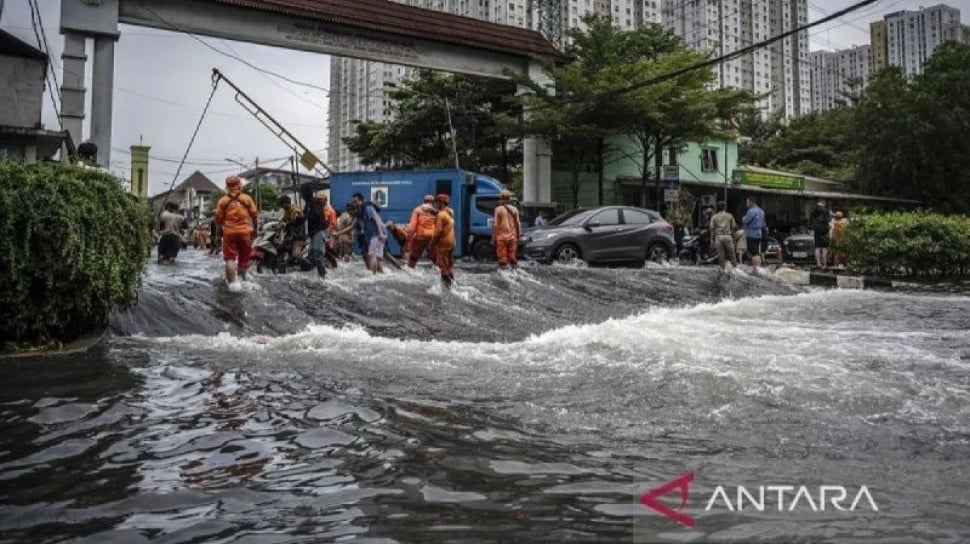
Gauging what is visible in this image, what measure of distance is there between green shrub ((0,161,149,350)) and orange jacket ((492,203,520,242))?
749cm

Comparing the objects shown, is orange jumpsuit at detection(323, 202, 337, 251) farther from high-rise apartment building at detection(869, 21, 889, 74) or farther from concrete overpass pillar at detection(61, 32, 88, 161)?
high-rise apartment building at detection(869, 21, 889, 74)

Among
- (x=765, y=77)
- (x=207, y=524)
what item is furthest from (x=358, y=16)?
(x=765, y=77)

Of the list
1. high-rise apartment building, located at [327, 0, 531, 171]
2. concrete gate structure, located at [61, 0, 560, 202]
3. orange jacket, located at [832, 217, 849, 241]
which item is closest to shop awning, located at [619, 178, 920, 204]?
concrete gate structure, located at [61, 0, 560, 202]

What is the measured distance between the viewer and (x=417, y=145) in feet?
113

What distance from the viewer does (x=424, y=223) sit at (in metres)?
12.8

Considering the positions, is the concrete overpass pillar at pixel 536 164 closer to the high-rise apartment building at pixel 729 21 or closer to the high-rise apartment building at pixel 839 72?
the high-rise apartment building at pixel 729 21

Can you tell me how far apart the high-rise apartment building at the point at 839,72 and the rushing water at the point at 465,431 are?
121 feet

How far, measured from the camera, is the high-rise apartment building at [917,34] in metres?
32.6

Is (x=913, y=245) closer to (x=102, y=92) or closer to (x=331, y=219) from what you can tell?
(x=331, y=219)

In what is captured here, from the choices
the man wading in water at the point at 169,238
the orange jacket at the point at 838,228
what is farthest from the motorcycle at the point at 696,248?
the man wading in water at the point at 169,238

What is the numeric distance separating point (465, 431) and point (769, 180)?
3272 centimetres

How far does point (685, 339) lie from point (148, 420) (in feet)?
17.6

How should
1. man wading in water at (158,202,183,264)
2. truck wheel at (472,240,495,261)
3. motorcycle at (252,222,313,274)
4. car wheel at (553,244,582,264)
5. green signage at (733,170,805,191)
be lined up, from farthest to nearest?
green signage at (733,170,805,191) < truck wheel at (472,240,495,261) < car wheel at (553,244,582,264) < man wading in water at (158,202,183,264) < motorcycle at (252,222,313,274)

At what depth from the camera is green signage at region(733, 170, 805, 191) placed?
33.3 metres
